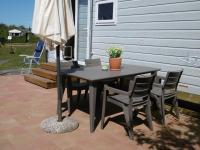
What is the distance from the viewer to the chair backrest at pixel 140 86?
Answer: 156 inches

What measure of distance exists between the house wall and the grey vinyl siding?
1121 millimetres

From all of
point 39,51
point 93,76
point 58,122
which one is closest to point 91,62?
point 93,76

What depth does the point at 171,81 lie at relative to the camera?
15.5 ft

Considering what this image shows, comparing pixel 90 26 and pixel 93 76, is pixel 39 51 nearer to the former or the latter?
pixel 90 26

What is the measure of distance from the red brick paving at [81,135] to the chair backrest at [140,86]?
610 mm

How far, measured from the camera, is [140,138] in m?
4.06

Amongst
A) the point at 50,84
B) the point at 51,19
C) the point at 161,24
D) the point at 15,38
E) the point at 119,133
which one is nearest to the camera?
the point at 51,19

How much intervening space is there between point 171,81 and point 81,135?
6.04 ft

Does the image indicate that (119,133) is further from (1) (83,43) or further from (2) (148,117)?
(1) (83,43)

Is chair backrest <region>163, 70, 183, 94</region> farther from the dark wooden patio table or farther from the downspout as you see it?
the downspout

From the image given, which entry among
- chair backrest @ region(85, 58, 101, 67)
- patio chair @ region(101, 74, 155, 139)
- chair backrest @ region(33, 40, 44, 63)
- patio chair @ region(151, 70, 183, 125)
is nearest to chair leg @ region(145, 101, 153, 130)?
patio chair @ region(101, 74, 155, 139)

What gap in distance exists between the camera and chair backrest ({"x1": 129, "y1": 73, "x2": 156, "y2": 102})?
3973mm

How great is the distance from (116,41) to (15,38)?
3178cm

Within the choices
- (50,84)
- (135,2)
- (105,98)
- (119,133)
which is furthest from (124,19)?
(119,133)
